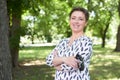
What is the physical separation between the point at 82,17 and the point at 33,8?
13.6m

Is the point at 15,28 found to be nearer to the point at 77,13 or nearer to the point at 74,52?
the point at 77,13

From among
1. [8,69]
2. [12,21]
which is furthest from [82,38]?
[12,21]

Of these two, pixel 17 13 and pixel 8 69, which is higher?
pixel 17 13

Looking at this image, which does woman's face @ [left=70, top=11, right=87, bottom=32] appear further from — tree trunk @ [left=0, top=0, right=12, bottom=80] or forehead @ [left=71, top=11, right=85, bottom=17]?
tree trunk @ [left=0, top=0, right=12, bottom=80]

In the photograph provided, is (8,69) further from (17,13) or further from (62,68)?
(17,13)

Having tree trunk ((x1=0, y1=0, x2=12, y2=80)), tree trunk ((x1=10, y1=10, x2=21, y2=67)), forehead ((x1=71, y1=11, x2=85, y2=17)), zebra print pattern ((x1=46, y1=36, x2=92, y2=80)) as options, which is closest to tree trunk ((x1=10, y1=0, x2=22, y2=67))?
tree trunk ((x1=10, y1=10, x2=21, y2=67))

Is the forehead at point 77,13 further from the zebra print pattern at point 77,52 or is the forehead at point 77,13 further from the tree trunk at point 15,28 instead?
the tree trunk at point 15,28

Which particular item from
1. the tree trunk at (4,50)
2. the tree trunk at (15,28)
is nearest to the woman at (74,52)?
the tree trunk at (4,50)

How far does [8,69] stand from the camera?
9.65m

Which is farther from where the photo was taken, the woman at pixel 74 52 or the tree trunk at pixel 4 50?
the tree trunk at pixel 4 50

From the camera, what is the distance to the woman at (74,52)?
13.5ft

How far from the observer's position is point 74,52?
416cm

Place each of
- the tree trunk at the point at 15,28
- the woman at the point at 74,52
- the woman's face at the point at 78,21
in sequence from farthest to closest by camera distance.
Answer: the tree trunk at the point at 15,28 → the woman's face at the point at 78,21 → the woman at the point at 74,52

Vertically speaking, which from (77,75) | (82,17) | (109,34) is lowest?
(109,34)
